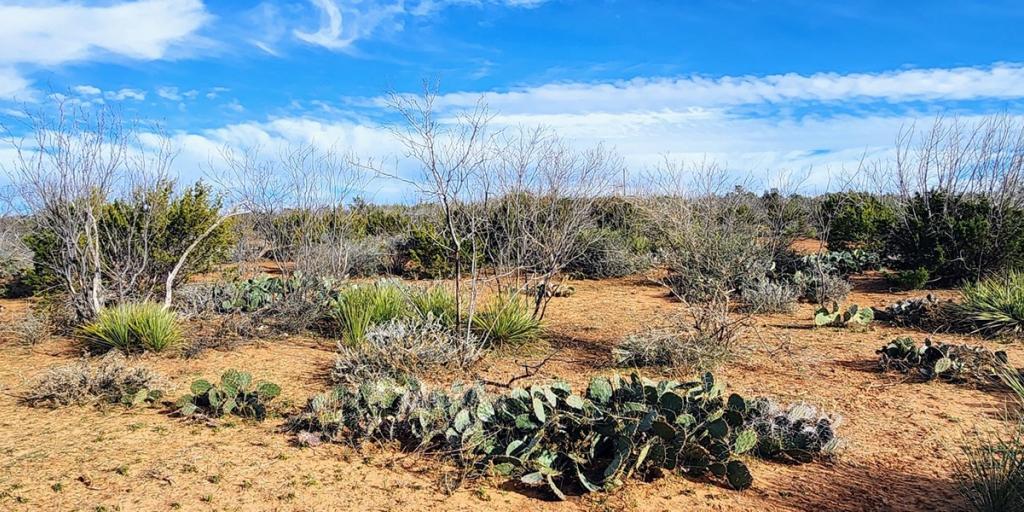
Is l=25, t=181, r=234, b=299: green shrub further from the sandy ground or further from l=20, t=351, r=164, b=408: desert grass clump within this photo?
l=20, t=351, r=164, b=408: desert grass clump

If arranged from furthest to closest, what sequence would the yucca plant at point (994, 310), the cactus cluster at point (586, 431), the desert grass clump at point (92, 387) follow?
the yucca plant at point (994, 310), the desert grass clump at point (92, 387), the cactus cluster at point (586, 431)

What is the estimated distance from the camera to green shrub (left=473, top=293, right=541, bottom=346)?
728 centimetres

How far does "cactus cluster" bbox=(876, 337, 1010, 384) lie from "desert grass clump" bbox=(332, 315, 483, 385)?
3970 mm

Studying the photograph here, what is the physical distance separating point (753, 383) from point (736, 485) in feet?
7.81

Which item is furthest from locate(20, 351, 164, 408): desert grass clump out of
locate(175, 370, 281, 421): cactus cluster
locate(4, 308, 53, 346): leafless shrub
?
locate(4, 308, 53, 346): leafless shrub

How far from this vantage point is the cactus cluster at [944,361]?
598 cm

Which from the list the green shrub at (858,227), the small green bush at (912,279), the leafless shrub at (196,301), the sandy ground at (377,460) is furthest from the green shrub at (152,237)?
the green shrub at (858,227)

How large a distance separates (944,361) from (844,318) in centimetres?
259

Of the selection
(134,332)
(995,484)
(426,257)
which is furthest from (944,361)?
(426,257)

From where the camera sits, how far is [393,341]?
6.26m

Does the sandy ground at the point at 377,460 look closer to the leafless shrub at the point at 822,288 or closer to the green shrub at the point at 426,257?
the leafless shrub at the point at 822,288

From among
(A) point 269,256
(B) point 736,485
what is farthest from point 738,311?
(A) point 269,256

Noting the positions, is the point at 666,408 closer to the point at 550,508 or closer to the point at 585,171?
the point at 550,508

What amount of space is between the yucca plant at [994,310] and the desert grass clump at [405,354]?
5.95 m
